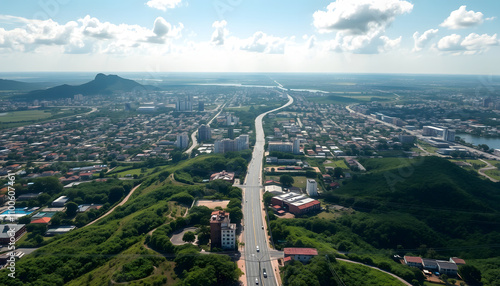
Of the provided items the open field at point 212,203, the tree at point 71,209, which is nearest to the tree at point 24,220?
the tree at point 71,209

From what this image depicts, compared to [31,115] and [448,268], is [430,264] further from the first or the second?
[31,115]

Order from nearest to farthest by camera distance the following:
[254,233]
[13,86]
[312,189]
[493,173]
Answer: [254,233]
[312,189]
[493,173]
[13,86]

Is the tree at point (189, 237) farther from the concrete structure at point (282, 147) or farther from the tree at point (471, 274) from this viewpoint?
the concrete structure at point (282, 147)

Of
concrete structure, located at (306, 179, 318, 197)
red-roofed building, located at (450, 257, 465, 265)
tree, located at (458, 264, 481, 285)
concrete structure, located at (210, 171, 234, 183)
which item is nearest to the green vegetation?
concrete structure, located at (210, 171, 234, 183)

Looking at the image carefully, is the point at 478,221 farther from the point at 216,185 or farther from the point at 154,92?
the point at 154,92

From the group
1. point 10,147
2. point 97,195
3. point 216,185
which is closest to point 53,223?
point 97,195

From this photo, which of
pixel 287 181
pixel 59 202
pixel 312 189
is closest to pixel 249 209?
pixel 312 189
